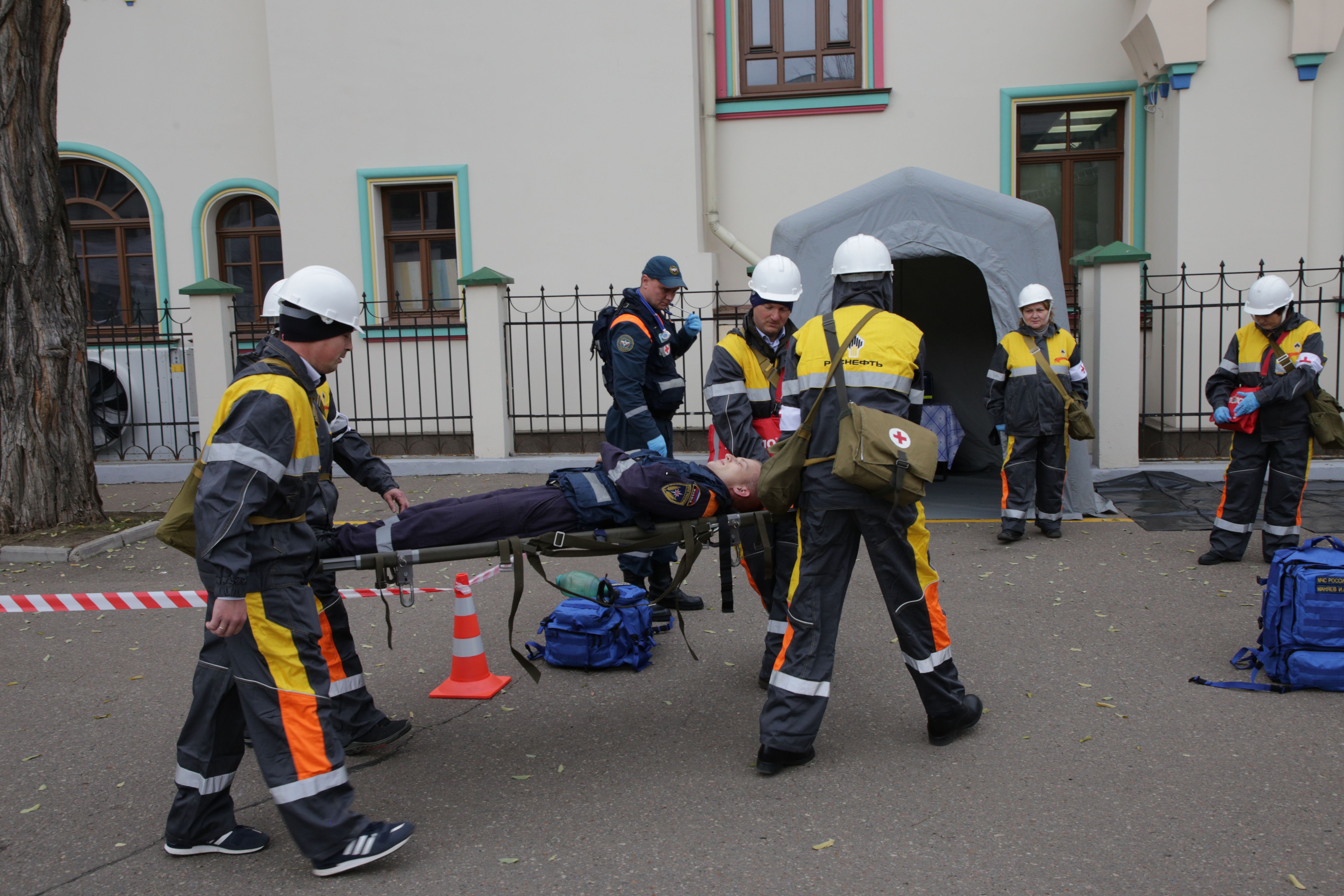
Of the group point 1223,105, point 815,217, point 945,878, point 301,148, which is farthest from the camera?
point 301,148

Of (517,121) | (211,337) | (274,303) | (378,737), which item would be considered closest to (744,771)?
(378,737)

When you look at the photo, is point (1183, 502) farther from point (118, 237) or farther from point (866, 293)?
point (118, 237)

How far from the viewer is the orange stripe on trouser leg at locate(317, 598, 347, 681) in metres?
3.94

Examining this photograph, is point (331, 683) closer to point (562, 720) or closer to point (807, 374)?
point (562, 720)

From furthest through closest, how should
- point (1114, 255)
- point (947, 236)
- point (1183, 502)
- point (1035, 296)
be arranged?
point (1114, 255) < point (1183, 502) < point (947, 236) < point (1035, 296)

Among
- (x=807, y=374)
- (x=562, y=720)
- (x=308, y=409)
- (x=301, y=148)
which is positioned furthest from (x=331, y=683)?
(x=301, y=148)

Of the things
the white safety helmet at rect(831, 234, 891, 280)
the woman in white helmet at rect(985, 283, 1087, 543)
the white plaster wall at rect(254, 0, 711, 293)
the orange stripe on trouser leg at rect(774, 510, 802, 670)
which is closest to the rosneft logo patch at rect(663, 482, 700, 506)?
the orange stripe on trouser leg at rect(774, 510, 802, 670)

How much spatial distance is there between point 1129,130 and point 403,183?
857cm

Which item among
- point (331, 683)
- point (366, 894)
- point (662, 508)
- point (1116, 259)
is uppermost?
point (1116, 259)

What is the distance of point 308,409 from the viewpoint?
3.15m

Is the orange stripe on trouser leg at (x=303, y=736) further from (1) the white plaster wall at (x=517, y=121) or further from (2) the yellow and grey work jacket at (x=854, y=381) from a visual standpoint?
(1) the white plaster wall at (x=517, y=121)

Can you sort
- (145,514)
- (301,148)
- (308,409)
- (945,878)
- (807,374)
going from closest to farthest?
(945,878) → (308,409) → (807,374) → (145,514) → (301,148)

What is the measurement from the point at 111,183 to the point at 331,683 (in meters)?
11.5

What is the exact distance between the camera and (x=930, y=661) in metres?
3.77
